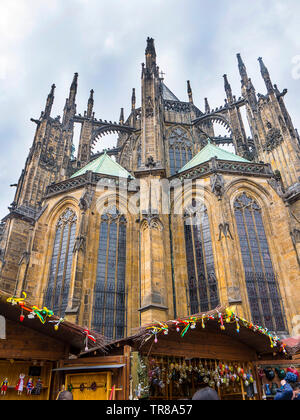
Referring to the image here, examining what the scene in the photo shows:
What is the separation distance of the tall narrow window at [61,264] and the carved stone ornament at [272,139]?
13373 millimetres

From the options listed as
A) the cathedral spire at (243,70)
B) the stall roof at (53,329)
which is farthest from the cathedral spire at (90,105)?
the stall roof at (53,329)

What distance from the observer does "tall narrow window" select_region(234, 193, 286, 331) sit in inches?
518

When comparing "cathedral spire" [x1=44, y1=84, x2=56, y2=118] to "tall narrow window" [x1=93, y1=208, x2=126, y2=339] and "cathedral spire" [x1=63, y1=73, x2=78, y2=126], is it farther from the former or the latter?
"tall narrow window" [x1=93, y1=208, x2=126, y2=339]

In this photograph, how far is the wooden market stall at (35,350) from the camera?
612cm

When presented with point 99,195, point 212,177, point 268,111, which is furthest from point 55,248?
point 268,111

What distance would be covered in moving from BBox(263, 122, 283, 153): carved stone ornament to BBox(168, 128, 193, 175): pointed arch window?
5.92 metres

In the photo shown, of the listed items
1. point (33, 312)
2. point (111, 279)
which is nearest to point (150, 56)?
point (111, 279)

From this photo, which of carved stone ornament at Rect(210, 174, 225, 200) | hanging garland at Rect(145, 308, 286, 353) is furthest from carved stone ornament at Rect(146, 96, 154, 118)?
hanging garland at Rect(145, 308, 286, 353)

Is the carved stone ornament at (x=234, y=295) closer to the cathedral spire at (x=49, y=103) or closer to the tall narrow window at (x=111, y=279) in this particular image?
the tall narrow window at (x=111, y=279)

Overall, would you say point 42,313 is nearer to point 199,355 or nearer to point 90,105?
point 199,355
